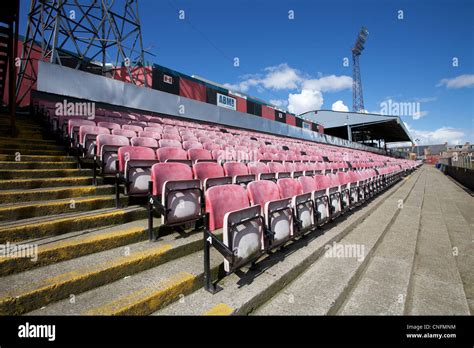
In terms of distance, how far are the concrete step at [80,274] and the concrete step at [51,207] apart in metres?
0.84

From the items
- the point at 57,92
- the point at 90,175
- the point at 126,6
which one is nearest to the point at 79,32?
the point at 126,6

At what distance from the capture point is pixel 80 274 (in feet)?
5.00

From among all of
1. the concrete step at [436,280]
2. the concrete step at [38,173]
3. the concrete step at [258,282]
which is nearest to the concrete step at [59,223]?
the concrete step at [258,282]

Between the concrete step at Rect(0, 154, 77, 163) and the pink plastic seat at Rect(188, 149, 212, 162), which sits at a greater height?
the pink plastic seat at Rect(188, 149, 212, 162)

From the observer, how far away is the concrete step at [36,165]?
9.94ft

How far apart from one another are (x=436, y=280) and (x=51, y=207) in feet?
13.4

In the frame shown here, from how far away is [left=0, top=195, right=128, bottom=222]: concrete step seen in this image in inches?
81.5

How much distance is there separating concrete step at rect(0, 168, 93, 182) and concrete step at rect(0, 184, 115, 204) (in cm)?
45


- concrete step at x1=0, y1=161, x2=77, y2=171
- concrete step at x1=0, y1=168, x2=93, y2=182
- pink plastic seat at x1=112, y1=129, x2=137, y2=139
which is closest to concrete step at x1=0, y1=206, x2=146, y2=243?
concrete step at x1=0, y1=168, x2=93, y2=182


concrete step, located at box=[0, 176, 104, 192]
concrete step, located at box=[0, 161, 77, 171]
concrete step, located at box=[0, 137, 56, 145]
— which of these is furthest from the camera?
concrete step, located at box=[0, 137, 56, 145]

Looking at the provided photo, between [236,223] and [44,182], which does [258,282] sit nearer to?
[236,223]

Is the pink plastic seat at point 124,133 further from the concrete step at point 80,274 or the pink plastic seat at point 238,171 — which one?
the concrete step at point 80,274

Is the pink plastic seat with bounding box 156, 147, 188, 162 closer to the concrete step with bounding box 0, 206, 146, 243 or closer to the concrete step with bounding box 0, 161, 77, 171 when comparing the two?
the concrete step with bounding box 0, 206, 146, 243
